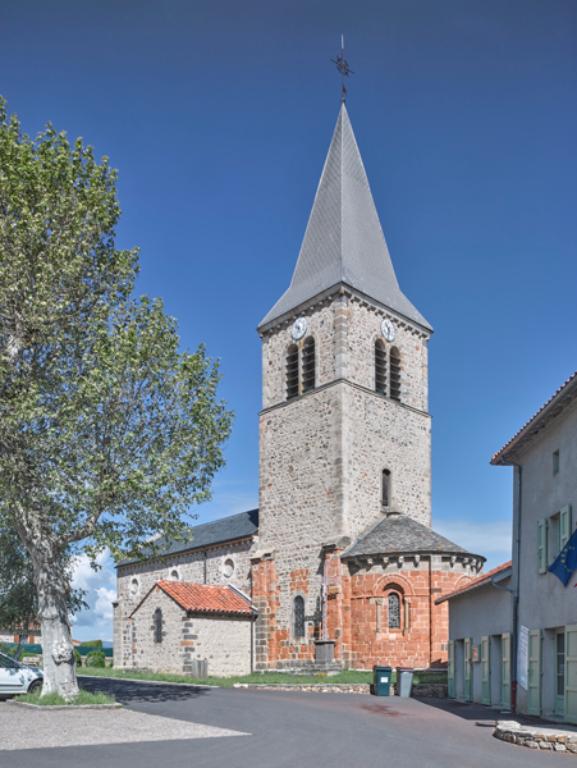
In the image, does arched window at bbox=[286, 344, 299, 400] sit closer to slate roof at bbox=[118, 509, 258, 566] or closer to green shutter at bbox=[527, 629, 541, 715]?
slate roof at bbox=[118, 509, 258, 566]

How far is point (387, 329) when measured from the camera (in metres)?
38.7

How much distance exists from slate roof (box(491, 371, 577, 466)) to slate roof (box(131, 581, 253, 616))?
54.8ft

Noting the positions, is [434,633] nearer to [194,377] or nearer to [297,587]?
[297,587]

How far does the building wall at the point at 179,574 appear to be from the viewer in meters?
38.8

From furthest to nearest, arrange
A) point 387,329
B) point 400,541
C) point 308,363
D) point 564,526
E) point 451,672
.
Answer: point 387,329
point 308,363
point 400,541
point 451,672
point 564,526

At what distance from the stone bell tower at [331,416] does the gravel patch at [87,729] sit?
58.8 ft

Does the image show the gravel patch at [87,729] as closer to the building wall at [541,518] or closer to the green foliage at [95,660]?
the building wall at [541,518]

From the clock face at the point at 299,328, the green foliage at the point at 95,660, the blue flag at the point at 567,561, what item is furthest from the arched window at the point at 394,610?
the green foliage at the point at 95,660

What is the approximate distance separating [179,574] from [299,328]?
15.0 metres

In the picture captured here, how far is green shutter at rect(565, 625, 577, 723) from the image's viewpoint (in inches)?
628

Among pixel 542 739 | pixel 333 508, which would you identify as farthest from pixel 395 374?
pixel 542 739

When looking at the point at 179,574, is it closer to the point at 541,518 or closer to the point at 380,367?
the point at 380,367

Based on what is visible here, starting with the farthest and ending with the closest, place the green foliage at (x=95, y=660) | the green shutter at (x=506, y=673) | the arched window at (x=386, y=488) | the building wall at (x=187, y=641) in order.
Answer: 1. the green foliage at (x=95, y=660)
2. the arched window at (x=386, y=488)
3. the building wall at (x=187, y=641)
4. the green shutter at (x=506, y=673)

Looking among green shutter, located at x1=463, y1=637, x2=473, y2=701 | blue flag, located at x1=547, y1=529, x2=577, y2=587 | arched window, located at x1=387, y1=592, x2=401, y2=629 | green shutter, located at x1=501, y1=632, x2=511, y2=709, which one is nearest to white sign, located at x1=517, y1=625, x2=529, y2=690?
green shutter, located at x1=501, y1=632, x2=511, y2=709
